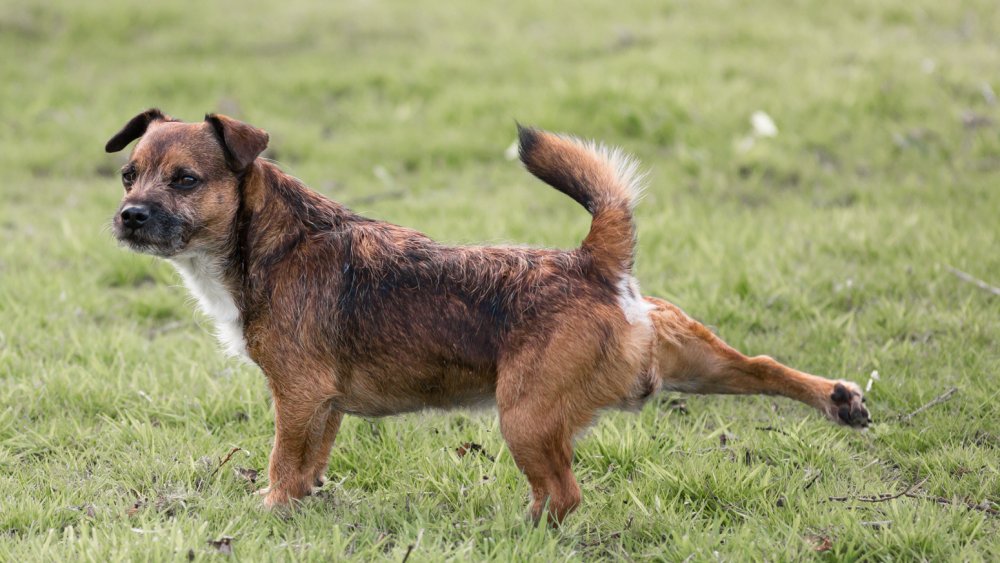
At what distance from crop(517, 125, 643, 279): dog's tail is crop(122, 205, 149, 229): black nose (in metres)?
1.53

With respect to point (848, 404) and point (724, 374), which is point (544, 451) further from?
point (848, 404)

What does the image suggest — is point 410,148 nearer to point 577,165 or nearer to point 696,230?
point 696,230

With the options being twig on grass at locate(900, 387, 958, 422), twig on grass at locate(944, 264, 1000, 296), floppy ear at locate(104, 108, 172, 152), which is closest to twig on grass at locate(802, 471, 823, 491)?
twig on grass at locate(900, 387, 958, 422)

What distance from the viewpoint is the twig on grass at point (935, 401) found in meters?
5.02

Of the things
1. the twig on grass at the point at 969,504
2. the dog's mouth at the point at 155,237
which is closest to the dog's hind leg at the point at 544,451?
the twig on grass at the point at 969,504

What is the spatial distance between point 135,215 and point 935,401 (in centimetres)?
374

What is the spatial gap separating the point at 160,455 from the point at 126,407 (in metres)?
0.61

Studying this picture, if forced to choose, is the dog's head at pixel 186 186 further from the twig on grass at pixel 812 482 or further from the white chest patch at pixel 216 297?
the twig on grass at pixel 812 482

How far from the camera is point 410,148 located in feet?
31.8

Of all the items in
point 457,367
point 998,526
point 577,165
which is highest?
point 577,165

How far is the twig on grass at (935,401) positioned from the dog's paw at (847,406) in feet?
2.14

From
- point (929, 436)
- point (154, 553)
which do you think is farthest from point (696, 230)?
point (154, 553)

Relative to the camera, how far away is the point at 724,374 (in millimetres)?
4473

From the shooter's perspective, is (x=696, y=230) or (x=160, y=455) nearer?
(x=160, y=455)
